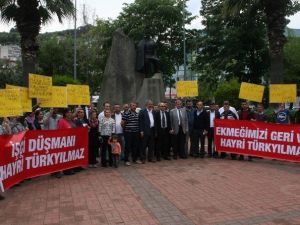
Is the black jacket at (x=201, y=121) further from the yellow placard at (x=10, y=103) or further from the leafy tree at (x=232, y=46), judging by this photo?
the leafy tree at (x=232, y=46)

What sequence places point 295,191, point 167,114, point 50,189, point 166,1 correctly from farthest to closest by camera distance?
point 166,1
point 167,114
point 50,189
point 295,191

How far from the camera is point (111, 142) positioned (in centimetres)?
1201

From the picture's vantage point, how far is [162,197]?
834cm

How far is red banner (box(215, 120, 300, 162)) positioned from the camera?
38.9 feet

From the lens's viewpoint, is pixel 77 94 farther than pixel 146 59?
No

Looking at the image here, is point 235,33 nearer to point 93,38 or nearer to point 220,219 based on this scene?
point 93,38

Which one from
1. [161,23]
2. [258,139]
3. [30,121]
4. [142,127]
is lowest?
[258,139]

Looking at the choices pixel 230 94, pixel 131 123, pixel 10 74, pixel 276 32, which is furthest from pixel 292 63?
pixel 131 123

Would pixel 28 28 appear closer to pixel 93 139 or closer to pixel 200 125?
pixel 93 139

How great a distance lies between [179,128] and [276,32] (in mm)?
6834

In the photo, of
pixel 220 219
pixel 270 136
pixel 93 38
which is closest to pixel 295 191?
pixel 220 219

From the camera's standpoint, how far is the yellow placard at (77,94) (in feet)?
40.4

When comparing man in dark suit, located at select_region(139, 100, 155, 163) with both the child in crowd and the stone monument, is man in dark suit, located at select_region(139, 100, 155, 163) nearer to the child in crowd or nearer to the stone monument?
the child in crowd

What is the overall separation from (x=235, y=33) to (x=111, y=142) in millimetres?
18820
